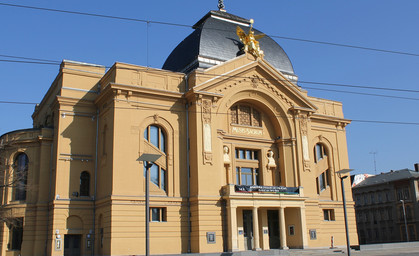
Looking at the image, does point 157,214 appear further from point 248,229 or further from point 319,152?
point 319,152

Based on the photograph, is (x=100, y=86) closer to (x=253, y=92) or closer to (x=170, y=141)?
(x=170, y=141)

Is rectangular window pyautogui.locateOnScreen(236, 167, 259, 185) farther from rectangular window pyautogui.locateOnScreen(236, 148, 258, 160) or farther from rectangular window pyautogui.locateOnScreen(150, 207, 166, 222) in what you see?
rectangular window pyautogui.locateOnScreen(150, 207, 166, 222)

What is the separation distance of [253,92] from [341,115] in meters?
12.5

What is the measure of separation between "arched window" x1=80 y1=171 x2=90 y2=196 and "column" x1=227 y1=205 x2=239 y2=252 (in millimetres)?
11704

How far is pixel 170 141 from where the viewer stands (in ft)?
119

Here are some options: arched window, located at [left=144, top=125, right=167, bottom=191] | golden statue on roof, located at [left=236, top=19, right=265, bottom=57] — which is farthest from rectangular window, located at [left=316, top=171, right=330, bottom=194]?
arched window, located at [left=144, top=125, right=167, bottom=191]

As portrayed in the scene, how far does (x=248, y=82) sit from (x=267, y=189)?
9666 mm

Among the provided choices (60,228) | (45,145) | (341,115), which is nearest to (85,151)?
(45,145)

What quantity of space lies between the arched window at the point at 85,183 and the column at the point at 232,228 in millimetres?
11704

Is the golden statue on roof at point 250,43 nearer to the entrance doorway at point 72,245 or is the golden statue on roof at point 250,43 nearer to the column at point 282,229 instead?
→ the column at point 282,229

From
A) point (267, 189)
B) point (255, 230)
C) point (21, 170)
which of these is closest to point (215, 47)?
point (267, 189)

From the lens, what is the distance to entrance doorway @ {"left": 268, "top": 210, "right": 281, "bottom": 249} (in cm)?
3862

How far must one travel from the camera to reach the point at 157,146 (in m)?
36.0

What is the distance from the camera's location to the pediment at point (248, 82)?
121 ft
